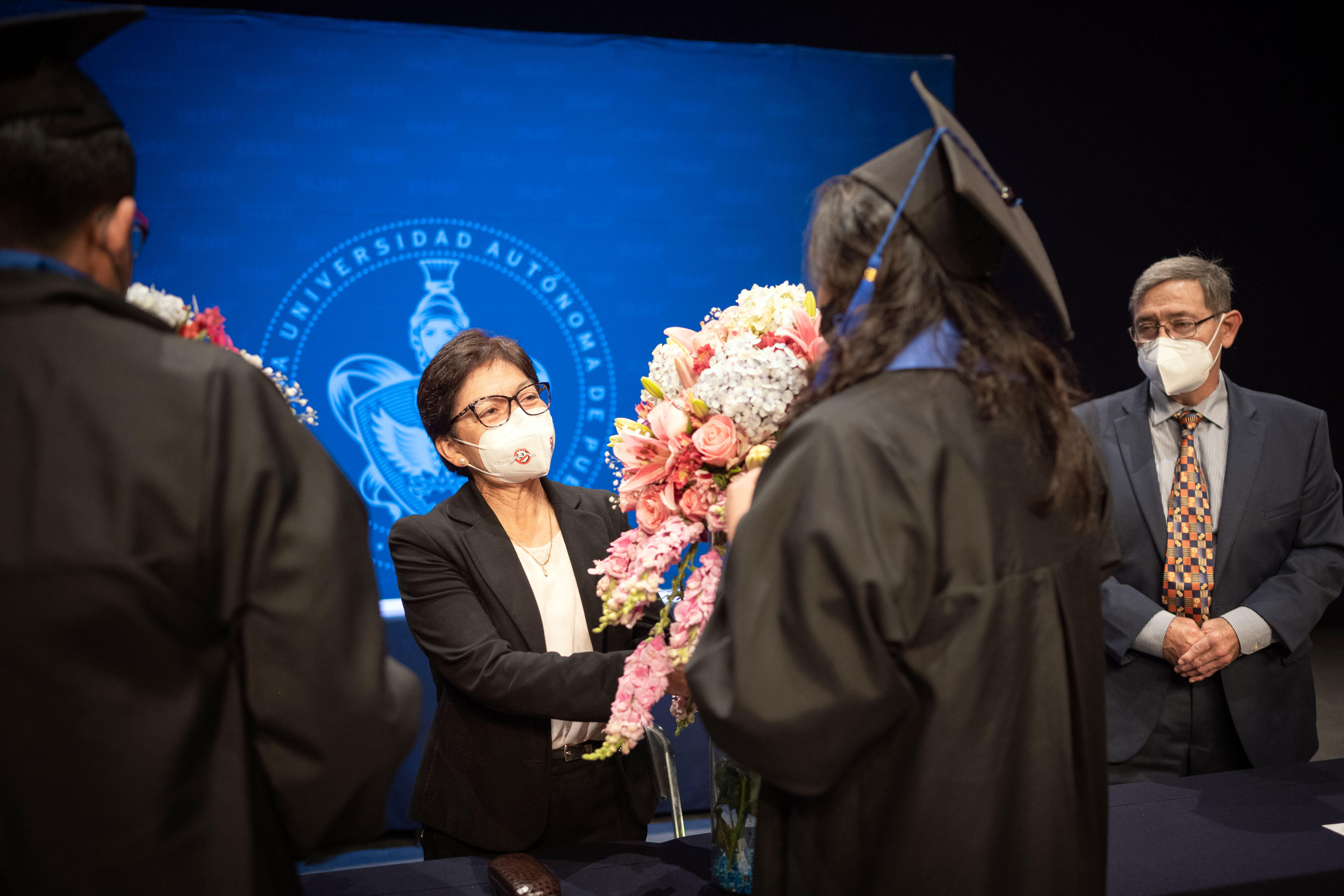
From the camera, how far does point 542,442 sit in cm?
226

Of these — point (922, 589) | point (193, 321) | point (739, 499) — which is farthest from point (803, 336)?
Answer: point (193, 321)

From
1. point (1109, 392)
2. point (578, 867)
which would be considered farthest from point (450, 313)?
point (1109, 392)

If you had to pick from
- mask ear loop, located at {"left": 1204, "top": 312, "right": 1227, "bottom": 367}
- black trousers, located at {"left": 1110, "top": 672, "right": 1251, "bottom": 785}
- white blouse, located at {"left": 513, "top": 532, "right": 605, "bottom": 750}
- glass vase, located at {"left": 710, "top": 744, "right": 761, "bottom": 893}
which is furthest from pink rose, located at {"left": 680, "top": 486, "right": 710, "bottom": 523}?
mask ear loop, located at {"left": 1204, "top": 312, "right": 1227, "bottom": 367}

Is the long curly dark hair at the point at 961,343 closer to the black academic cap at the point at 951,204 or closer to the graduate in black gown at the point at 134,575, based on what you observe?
the black academic cap at the point at 951,204

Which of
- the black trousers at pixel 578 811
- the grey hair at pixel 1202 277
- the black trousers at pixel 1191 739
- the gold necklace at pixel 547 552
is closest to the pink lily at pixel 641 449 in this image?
the gold necklace at pixel 547 552

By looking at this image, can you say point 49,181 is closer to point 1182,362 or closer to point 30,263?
point 30,263

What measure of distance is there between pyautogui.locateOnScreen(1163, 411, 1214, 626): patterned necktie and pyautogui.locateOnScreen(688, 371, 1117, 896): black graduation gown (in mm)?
1598

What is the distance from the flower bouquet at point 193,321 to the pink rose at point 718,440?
0.59 metres

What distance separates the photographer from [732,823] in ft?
5.25

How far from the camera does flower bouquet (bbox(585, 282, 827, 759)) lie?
149cm

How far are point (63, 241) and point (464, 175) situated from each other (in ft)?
11.0

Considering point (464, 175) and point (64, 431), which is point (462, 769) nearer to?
point (64, 431)

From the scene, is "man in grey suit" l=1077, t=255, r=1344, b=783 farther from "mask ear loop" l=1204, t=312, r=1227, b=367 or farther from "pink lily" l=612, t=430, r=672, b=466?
"pink lily" l=612, t=430, r=672, b=466

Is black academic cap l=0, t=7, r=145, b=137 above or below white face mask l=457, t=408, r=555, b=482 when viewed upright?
above
